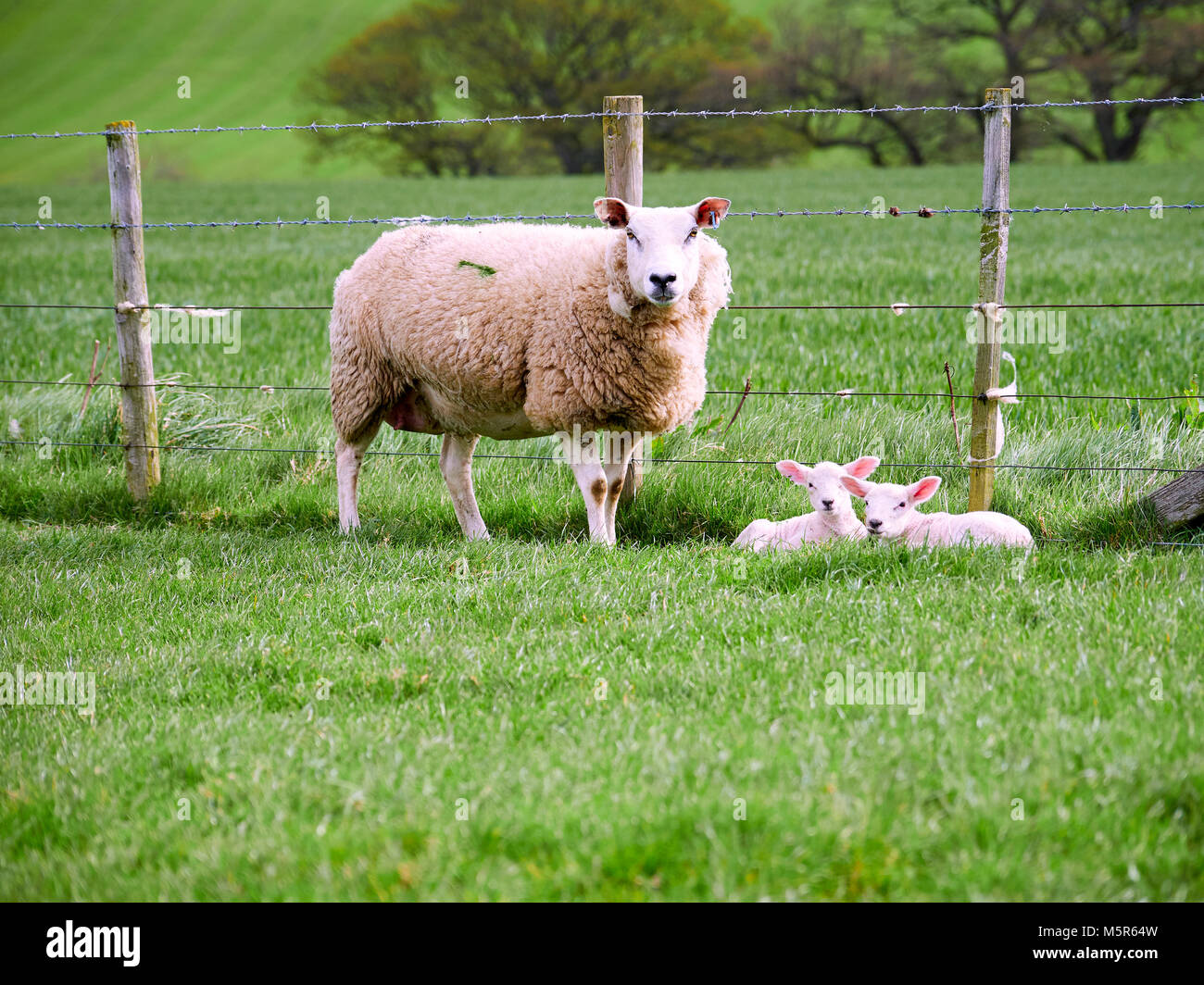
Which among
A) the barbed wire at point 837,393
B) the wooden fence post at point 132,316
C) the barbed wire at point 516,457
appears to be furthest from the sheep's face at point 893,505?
the wooden fence post at point 132,316

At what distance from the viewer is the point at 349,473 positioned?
6086mm

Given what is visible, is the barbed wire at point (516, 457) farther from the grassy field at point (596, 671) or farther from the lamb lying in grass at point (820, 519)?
the lamb lying in grass at point (820, 519)

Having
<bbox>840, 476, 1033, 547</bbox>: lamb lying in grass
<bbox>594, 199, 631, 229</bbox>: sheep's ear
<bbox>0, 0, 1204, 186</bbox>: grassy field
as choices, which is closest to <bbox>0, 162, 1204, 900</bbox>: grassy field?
<bbox>840, 476, 1033, 547</bbox>: lamb lying in grass

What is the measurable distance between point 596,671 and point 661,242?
205cm

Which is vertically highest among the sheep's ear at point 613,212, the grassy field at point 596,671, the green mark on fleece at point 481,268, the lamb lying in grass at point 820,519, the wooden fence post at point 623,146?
the wooden fence post at point 623,146

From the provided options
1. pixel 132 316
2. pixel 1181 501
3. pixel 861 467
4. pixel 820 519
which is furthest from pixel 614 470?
pixel 132 316

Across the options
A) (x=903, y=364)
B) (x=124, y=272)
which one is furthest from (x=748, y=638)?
(x=903, y=364)

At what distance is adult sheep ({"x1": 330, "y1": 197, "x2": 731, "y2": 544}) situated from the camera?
5.06 meters

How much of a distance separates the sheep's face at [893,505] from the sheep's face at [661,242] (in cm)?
139

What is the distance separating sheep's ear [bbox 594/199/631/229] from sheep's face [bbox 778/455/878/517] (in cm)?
148

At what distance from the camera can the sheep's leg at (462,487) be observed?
5.95 meters

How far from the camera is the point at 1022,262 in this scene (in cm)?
1465

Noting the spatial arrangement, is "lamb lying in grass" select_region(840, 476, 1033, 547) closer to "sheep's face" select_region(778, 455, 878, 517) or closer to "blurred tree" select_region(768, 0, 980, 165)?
"sheep's face" select_region(778, 455, 878, 517)

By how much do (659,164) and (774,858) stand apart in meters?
57.9
